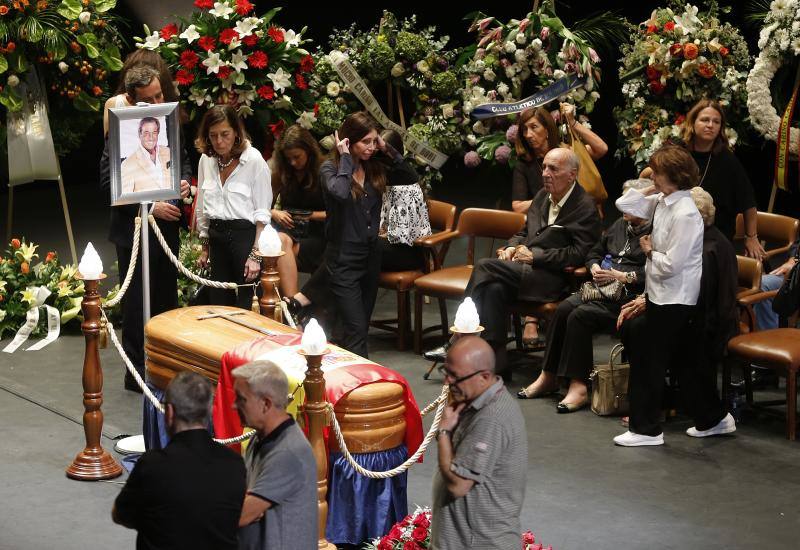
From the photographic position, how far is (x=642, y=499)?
588 cm

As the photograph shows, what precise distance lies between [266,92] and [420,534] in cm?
479

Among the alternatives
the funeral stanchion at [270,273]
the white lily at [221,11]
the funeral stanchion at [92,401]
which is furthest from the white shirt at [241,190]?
the white lily at [221,11]

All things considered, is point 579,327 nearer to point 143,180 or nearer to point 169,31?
point 143,180

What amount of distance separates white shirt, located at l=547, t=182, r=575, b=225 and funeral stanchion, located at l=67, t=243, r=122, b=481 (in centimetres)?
268

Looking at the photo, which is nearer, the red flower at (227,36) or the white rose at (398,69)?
the red flower at (227,36)

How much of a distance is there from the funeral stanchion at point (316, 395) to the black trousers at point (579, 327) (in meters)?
2.50

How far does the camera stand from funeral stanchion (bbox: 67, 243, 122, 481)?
591 centimetres

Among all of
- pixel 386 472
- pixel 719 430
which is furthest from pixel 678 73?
pixel 386 472

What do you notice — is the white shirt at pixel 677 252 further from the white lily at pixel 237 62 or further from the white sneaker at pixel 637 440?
the white lily at pixel 237 62

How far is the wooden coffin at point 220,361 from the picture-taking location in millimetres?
5141

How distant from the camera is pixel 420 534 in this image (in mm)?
4676

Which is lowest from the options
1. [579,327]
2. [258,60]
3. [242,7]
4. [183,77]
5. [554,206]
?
[579,327]

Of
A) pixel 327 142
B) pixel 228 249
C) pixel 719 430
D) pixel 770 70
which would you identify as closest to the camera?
pixel 719 430

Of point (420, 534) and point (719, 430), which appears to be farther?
point (719, 430)
